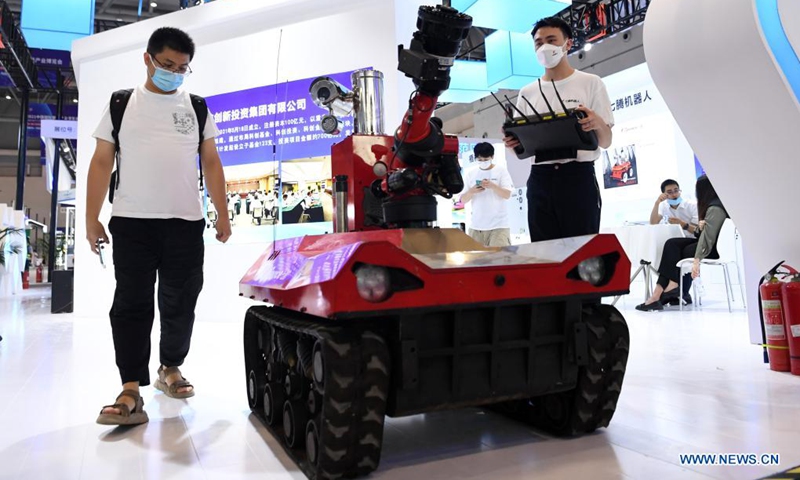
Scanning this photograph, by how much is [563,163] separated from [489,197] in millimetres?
3092

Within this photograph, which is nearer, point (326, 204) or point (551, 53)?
point (551, 53)

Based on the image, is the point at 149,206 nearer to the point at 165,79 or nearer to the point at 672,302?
the point at 165,79

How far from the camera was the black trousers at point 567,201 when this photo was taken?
7.05 ft

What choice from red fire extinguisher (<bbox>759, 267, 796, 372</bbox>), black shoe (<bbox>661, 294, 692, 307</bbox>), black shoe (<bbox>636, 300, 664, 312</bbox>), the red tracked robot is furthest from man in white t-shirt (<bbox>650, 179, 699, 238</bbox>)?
the red tracked robot

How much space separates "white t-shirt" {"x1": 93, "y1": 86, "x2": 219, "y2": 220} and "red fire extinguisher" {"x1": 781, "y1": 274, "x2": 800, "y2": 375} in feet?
8.03

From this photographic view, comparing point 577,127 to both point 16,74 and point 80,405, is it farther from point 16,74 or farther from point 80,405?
point 16,74

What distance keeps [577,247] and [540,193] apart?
623mm

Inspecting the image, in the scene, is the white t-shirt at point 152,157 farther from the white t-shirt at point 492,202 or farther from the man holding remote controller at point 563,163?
the white t-shirt at point 492,202

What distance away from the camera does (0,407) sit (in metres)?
2.36

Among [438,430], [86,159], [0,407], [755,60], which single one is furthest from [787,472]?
[86,159]

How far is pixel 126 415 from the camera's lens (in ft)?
6.64

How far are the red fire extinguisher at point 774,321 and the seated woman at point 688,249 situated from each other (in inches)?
107

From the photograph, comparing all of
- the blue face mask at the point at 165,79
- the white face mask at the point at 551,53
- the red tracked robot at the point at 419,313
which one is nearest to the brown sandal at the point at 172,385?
the red tracked robot at the point at 419,313

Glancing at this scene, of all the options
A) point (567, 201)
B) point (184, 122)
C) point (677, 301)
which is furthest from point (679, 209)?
point (184, 122)
